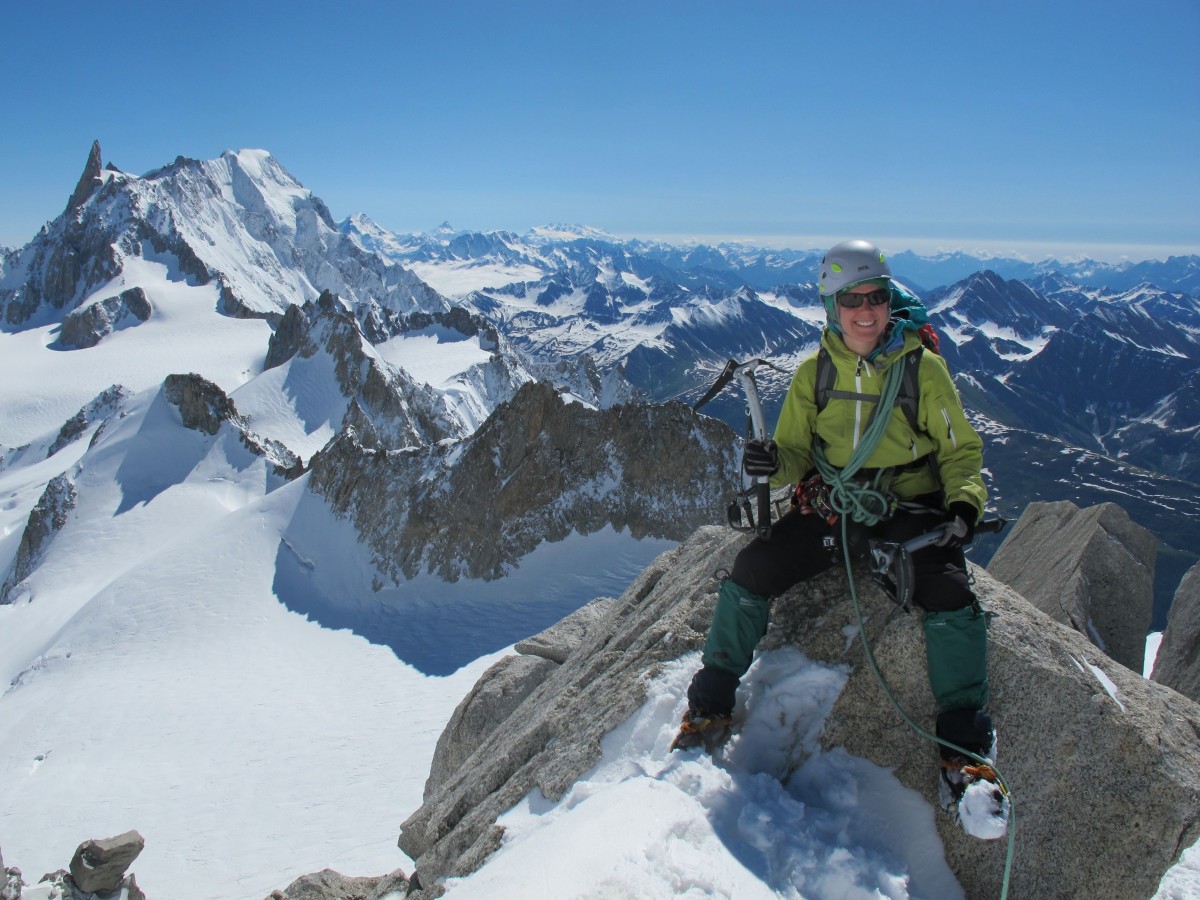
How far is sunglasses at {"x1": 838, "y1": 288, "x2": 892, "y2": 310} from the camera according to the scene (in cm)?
598

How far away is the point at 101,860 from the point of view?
13742 millimetres

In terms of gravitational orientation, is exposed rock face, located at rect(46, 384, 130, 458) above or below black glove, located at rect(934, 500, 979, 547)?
below

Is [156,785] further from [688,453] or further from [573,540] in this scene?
[688,453]

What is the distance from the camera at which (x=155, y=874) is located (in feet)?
58.4

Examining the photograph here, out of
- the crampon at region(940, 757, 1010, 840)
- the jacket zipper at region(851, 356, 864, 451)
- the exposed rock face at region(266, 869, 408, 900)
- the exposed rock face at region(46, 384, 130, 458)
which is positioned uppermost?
the jacket zipper at region(851, 356, 864, 451)

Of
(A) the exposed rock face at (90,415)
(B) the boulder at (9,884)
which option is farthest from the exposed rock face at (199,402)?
(B) the boulder at (9,884)

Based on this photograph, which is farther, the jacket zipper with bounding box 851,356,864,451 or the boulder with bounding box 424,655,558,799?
the boulder with bounding box 424,655,558,799

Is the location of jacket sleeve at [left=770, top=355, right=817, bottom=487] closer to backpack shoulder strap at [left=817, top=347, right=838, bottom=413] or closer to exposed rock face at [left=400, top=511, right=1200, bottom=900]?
backpack shoulder strap at [left=817, top=347, right=838, bottom=413]

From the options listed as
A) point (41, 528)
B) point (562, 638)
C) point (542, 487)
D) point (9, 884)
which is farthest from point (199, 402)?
point (562, 638)

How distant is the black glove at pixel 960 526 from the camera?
5.41 metres

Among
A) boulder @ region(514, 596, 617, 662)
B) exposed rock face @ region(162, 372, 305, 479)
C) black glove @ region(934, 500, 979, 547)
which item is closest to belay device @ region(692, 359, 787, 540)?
black glove @ region(934, 500, 979, 547)

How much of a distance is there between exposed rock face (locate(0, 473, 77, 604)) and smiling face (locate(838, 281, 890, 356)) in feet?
191

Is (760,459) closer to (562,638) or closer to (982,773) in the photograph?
(982,773)

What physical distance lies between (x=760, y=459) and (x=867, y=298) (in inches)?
66.0
